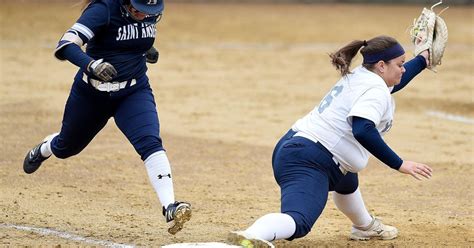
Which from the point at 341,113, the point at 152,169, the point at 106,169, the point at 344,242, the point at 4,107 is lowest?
the point at 4,107

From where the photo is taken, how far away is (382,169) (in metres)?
9.16

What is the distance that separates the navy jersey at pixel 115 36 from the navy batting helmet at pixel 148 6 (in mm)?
108

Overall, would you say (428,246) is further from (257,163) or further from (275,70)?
(275,70)

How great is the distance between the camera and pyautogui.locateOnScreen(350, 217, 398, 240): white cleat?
20.6 feet

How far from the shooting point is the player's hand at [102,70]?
5625 millimetres

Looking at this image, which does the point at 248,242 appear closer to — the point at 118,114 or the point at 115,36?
Result: the point at 118,114

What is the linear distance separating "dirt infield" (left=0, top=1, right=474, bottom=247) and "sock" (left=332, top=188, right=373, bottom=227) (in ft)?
0.51

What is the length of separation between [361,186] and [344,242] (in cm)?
217

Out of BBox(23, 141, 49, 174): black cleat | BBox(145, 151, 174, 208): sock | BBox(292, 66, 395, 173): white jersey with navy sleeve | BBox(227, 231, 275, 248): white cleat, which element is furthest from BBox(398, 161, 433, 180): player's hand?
BBox(23, 141, 49, 174): black cleat

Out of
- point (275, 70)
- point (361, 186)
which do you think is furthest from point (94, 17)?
point (275, 70)

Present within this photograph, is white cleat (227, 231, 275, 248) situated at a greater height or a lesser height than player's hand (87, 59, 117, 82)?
lesser

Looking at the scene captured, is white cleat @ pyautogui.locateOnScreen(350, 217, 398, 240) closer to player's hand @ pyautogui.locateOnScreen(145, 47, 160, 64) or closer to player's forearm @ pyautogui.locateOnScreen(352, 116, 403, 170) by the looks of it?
player's forearm @ pyautogui.locateOnScreen(352, 116, 403, 170)

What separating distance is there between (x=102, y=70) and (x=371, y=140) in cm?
161

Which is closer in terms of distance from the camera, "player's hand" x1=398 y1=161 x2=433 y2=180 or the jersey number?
"player's hand" x1=398 y1=161 x2=433 y2=180
